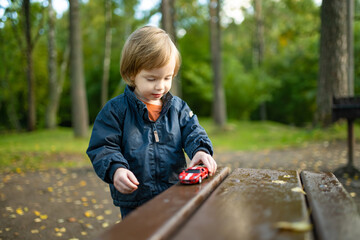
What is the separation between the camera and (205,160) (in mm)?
1932

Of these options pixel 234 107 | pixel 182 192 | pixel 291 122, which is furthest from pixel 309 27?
pixel 182 192

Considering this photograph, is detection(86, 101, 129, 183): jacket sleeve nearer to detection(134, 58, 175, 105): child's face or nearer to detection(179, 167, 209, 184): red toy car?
detection(134, 58, 175, 105): child's face

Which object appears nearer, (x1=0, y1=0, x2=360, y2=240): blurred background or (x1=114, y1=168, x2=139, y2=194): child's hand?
(x1=114, y1=168, x2=139, y2=194): child's hand

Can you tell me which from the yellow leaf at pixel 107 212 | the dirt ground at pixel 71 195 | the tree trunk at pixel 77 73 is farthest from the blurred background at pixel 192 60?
the yellow leaf at pixel 107 212

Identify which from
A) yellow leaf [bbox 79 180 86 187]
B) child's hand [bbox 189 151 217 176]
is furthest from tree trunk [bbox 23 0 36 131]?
child's hand [bbox 189 151 217 176]

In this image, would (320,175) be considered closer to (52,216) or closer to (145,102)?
(145,102)

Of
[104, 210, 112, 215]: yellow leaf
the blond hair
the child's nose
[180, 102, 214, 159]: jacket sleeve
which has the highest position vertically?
the blond hair

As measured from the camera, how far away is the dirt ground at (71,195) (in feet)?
13.3

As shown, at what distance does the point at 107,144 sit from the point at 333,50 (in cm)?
921

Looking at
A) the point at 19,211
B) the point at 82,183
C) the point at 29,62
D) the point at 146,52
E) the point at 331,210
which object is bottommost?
the point at 82,183

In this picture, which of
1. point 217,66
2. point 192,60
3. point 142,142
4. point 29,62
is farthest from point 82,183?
point 192,60

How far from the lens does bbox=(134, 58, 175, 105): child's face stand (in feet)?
6.54

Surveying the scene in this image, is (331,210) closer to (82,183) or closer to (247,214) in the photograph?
(247,214)

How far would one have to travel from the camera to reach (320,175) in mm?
1955
